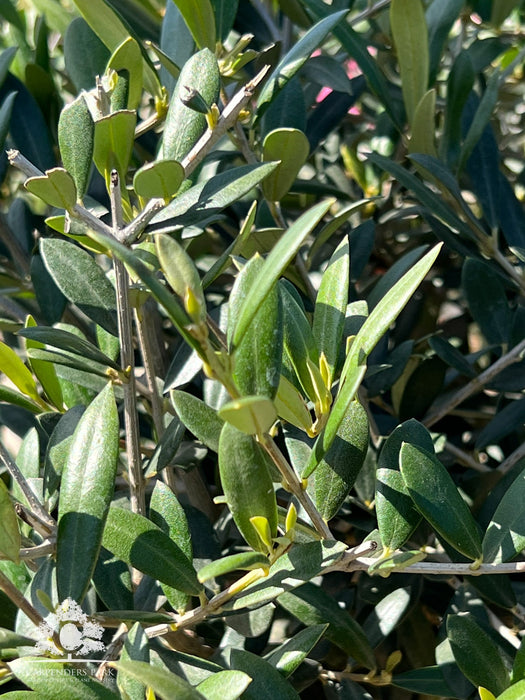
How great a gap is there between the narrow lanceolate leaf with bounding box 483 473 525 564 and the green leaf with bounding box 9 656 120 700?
269 mm

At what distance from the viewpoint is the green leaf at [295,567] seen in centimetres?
50

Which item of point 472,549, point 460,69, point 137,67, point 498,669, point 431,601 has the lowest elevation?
point 431,601

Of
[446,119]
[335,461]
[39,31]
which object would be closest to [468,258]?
[446,119]

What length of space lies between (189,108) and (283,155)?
0.47 feet

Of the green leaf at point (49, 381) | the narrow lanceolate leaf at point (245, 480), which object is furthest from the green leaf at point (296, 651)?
the green leaf at point (49, 381)

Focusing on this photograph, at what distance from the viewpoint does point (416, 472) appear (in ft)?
1.79

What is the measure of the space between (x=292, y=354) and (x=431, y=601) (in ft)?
1.55

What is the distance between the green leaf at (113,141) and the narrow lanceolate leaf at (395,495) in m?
0.29

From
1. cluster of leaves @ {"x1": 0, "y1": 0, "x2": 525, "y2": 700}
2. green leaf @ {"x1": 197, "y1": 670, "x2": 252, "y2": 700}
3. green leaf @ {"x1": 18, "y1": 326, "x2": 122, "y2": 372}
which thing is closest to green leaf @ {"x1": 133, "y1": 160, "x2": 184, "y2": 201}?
cluster of leaves @ {"x1": 0, "y1": 0, "x2": 525, "y2": 700}

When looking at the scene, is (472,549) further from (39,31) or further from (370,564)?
(39,31)

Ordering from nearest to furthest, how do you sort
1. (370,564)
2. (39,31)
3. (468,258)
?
1. (370,564)
2. (468,258)
3. (39,31)

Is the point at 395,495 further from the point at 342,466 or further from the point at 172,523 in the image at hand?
the point at 172,523

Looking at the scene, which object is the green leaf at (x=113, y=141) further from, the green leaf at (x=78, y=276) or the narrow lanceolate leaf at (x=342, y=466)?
the narrow lanceolate leaf at (x=342, y=466)

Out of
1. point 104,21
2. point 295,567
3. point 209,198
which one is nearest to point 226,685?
point 295,567
